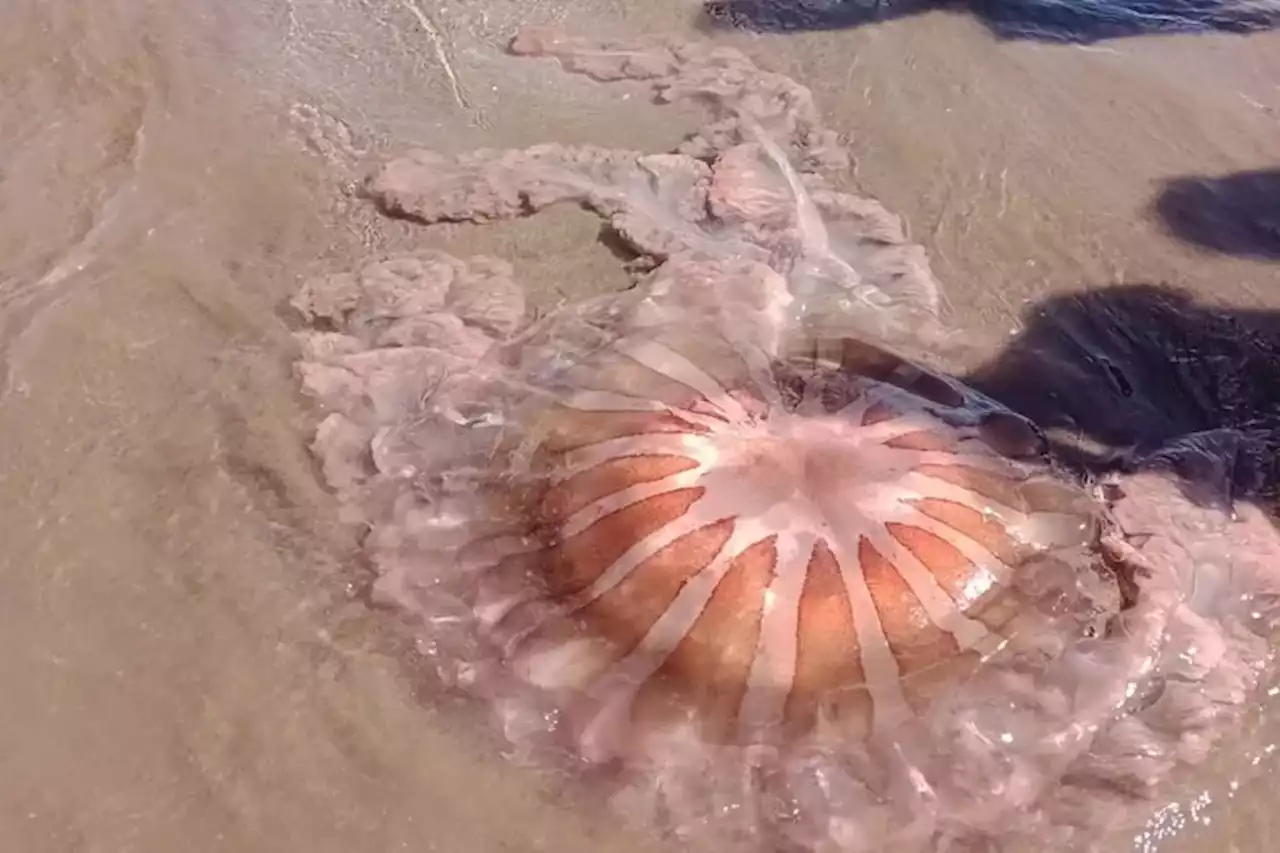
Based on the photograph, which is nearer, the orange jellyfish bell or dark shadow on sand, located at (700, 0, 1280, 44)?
the orange jellyfish bell

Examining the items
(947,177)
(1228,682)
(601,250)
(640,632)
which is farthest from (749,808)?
(947,177)

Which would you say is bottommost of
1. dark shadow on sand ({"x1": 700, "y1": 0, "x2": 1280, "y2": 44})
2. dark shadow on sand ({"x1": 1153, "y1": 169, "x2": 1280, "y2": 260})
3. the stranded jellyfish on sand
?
the stranded jellyfish on sand

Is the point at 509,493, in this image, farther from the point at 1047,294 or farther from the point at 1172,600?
the point at 1047,294

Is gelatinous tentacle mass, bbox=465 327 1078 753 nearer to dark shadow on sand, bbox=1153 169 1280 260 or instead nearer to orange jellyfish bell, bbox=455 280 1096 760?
orange jellyfish bell, bbox=455 280 1096 760

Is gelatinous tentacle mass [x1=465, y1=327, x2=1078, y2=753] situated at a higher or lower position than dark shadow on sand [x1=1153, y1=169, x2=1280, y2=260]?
lower

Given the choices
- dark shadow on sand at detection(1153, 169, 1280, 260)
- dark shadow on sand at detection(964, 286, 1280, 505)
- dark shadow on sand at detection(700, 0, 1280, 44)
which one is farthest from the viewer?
dark shadow on sand at detection(700, 0, 1280, 44)

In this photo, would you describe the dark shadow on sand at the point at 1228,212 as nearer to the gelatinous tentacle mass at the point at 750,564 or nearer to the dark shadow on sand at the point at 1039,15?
the dark shadow on sand at the point at 1039,15

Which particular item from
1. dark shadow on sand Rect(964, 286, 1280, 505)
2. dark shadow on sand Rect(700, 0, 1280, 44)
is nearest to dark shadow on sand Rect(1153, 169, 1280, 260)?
dark shadow on sand Rect(964, 286, 1280, 505)
